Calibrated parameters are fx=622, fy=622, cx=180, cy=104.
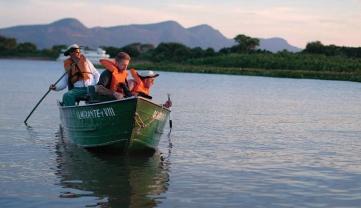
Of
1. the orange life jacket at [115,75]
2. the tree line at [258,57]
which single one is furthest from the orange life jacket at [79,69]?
the tree line at [258,57]

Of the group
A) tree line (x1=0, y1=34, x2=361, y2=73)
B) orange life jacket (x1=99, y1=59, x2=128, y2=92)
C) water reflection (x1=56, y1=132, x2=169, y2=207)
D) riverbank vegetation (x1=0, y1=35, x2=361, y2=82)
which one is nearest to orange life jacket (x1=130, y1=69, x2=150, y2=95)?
orange life jacket (x1=99, y1=59, x2=128, y2=92)

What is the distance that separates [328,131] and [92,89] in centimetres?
955

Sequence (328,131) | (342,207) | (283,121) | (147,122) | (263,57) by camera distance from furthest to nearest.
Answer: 1. (263,57)
2. (283,121)
3. (328,131)
4. (147,122)
5. (342,207)

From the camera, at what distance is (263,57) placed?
9662 cm

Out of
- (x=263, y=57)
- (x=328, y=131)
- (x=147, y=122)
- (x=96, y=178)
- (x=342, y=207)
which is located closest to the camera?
(x=342, y=207)

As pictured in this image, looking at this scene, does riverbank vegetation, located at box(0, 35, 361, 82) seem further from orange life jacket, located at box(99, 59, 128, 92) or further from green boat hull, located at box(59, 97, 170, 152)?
orange life jacket, located at box(99, 59, 128, 92)

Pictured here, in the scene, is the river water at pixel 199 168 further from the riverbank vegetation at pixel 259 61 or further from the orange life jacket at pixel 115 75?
the riverbank vegetation at pixel 259 61

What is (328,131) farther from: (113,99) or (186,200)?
(186,200)

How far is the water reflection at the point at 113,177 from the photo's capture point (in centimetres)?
1107

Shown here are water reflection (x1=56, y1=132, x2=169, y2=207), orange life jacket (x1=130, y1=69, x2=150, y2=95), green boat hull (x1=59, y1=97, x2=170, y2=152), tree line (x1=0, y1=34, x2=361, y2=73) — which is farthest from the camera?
tree line (x1=0, y1=34, x2=361, y2=73)

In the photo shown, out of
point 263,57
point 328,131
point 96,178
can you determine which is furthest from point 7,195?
point 263,57

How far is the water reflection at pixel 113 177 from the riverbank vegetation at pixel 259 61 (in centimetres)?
5847

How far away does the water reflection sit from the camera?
36.3 feet

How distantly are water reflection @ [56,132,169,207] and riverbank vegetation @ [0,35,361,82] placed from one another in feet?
192
